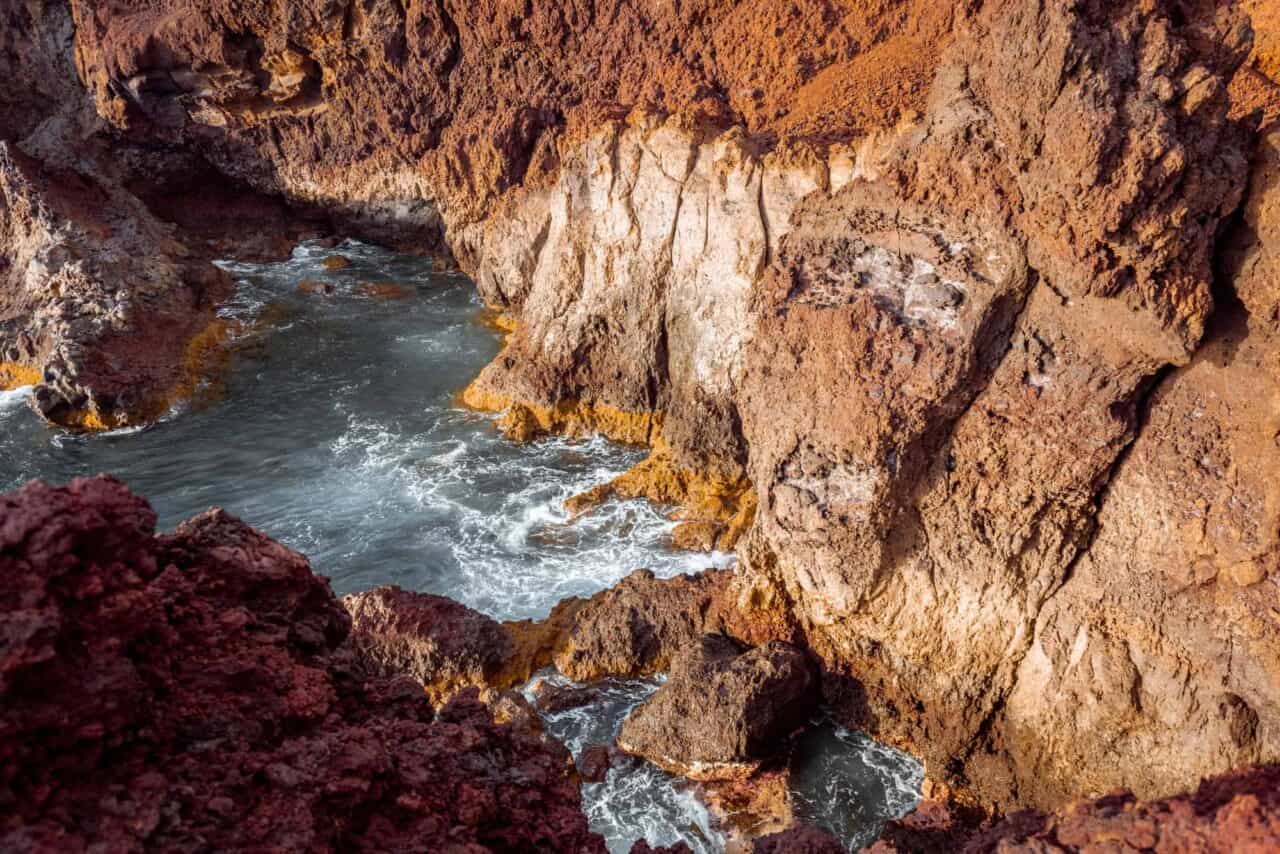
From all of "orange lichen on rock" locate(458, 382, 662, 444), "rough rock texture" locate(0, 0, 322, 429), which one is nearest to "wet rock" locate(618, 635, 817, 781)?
"orange lichen on rock" locate(458, 382, 662, 444)

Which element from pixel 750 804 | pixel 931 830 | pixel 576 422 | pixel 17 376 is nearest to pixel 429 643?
pixel 750 804

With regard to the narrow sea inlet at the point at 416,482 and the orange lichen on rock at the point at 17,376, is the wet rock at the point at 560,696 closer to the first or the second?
the narrow sea inlet at the point at 416,482

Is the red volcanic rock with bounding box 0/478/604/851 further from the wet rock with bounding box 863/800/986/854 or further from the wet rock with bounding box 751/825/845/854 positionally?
the wet rock with bounding box 863/800/986/854

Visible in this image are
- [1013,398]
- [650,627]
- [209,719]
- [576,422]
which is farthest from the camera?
[576,422]

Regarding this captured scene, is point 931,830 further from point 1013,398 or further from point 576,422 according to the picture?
point 576,422

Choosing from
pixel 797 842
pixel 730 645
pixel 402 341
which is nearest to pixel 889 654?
pixel 730 645

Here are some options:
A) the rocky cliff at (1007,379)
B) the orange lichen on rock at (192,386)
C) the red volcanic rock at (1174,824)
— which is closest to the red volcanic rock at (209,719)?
the red volcanic rock at (1174,824)

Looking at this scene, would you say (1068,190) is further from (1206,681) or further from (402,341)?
(402,341)
